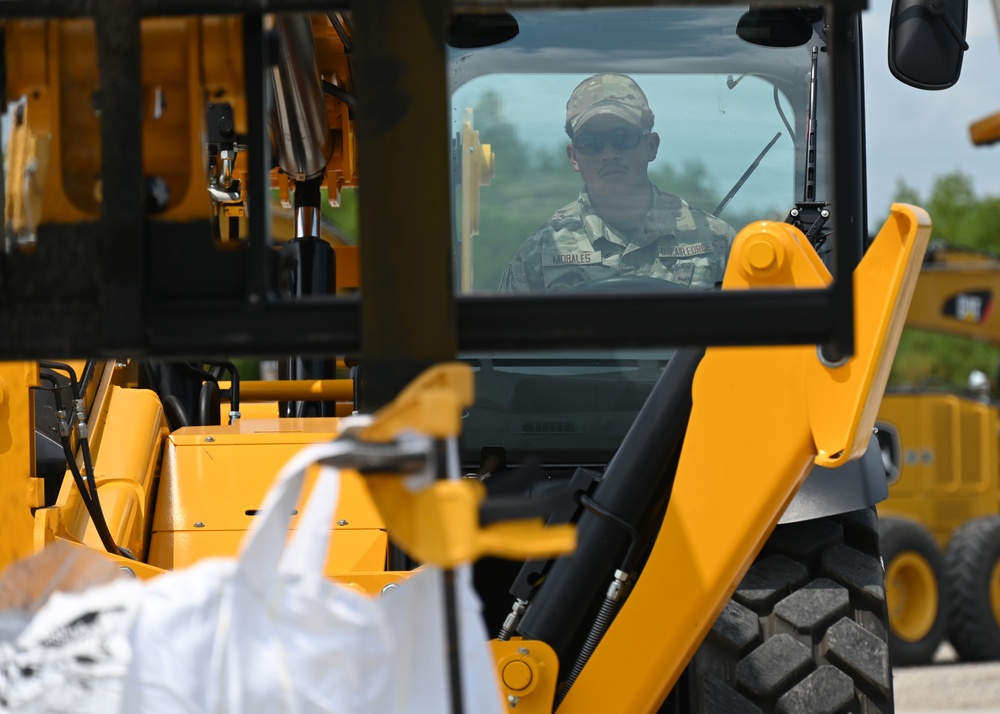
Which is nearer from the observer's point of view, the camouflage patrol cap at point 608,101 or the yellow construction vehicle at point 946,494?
the camouflage patrol cap at point 608,101

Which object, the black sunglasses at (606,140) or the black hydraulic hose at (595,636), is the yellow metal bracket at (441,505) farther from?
the black sunglasses at (606,140)

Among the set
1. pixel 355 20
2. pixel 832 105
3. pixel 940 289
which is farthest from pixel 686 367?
pixel 940 289

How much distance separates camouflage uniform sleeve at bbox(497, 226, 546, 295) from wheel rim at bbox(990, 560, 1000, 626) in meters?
8.97

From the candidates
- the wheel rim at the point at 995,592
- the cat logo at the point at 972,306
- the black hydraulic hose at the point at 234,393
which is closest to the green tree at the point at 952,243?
the cat logo at the point at 972,306

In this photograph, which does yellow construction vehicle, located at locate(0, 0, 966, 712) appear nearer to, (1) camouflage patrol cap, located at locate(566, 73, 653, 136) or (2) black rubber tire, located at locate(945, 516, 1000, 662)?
(1) camouflage patrol cap, located at locate(566, 73, 653, 136)

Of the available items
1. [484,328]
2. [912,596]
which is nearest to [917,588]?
[912,596]

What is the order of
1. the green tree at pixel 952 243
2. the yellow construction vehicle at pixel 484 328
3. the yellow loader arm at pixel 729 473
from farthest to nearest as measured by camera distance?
1. the green tree at pixel 952 243
2. the yellow loader arm at pixel 729 473
3. the yellow construction vehicle at pixel 484 328

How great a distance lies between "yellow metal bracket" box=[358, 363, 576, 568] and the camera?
1366 mm

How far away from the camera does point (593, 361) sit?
3.10m

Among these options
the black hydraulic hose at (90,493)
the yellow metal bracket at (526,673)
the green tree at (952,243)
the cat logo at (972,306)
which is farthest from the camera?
the green tree at (952,243)

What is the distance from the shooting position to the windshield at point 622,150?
2.87 m

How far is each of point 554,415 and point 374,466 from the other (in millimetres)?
1749

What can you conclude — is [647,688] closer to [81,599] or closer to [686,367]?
[686,367]

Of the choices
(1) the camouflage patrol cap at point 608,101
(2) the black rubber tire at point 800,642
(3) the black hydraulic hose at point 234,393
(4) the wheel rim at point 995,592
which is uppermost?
(1) the camouflage patrol cap at point 608,101
